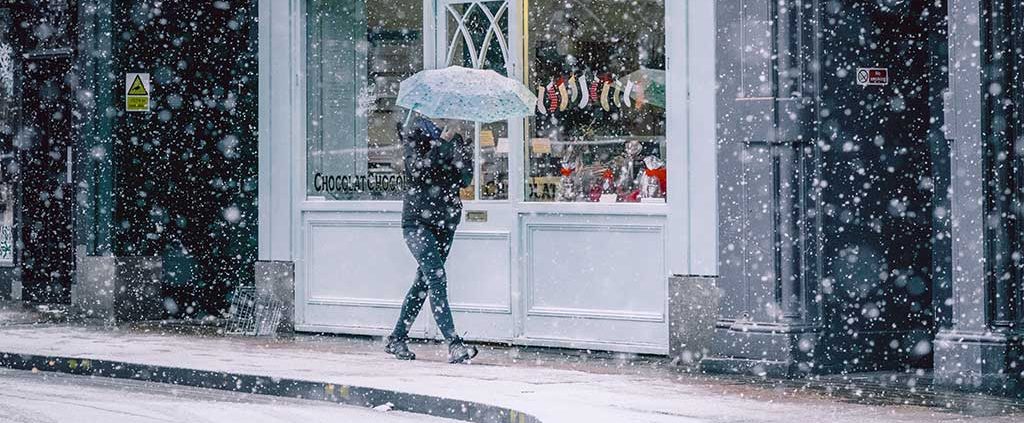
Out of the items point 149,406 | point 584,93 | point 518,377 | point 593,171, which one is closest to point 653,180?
point 593,171

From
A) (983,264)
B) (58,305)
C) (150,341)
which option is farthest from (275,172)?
(983,264)

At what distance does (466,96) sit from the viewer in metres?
11.4

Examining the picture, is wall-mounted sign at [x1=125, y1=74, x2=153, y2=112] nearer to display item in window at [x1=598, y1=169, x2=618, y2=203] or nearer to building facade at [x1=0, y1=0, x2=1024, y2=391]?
building facade at [x1=0, y1=0, x2=1024, y2=391]

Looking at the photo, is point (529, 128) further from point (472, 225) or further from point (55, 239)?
point (55, 239)

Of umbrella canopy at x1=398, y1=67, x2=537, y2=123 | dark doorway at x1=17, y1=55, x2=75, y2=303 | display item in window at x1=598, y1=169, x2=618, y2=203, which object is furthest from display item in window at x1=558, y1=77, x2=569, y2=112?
dark doorway at x1=17, y1=55, x2=75, y2=303

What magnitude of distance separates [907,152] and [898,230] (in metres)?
0.49

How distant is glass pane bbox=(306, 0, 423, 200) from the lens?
13523mm

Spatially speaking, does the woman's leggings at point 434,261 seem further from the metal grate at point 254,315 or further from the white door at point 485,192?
the metal grate at point 254,315

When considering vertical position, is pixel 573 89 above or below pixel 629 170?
above

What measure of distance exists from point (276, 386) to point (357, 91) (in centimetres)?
382

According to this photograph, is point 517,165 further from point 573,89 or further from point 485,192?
point 573,89

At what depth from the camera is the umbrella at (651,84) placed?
11836mm

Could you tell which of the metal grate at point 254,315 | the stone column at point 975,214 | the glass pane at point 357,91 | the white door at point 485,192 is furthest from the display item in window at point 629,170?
the metal grate at point 254,315

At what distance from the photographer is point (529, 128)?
12.7 metres
